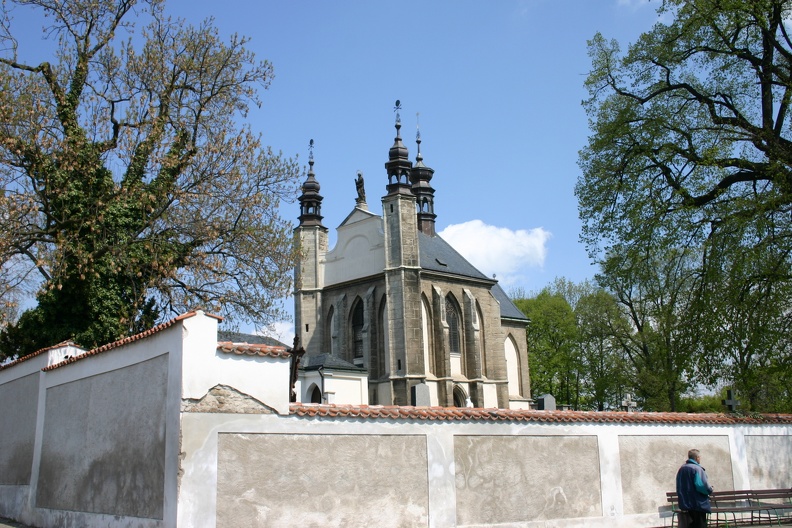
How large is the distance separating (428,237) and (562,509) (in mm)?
32304

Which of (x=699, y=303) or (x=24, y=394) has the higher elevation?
(x=699, y=303)

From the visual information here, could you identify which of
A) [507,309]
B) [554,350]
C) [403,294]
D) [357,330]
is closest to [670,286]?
[403,294]

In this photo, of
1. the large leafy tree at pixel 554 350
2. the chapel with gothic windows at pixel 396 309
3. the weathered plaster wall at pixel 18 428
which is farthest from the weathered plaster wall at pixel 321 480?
the large leafy tree at pixel 554 350

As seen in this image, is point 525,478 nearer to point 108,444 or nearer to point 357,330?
point 108,444

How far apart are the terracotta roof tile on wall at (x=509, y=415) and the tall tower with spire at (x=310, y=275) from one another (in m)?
27.9

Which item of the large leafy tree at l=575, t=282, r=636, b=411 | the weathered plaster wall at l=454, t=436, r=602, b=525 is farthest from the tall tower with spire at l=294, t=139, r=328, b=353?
the weathered plaster wall at l=454, t=436, r=602, b=525

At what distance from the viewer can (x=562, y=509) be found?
13648 millimetres

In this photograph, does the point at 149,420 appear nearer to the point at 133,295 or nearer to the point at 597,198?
the point at 133,295

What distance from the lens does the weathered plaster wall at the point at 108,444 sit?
1082 centimetres

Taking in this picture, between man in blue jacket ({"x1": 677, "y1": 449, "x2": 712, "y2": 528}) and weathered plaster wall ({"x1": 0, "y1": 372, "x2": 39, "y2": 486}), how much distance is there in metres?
12.7

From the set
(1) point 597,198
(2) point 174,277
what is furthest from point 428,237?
(2) point 174,277

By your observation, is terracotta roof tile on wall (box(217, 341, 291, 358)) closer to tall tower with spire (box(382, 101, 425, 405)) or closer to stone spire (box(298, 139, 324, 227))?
tall tower with spire (box(382, 101, 425, 405))

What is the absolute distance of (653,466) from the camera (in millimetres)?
14867

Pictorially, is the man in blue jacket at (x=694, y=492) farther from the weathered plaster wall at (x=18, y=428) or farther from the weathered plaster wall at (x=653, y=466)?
the weathered plaster wall at (x=18, y=428)
